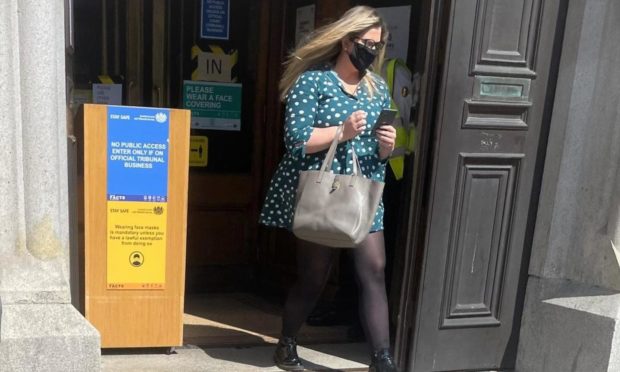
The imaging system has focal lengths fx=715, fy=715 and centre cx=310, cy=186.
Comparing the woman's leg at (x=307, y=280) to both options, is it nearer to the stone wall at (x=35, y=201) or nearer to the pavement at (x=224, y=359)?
the pavement at (x=224, y=359)

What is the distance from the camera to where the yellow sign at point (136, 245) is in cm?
360

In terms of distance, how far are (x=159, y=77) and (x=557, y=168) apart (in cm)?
262

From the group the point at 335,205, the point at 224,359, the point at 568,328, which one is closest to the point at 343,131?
the point at 335,205

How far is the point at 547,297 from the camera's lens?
3.84 m

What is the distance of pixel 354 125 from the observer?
3.13 meters

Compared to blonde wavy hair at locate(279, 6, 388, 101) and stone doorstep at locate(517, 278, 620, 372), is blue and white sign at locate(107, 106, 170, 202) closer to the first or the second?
blonde wavy hair at locate(279, 6, 388, 101)

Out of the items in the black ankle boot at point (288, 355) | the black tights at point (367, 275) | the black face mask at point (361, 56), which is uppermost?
the black face mask at point (361, 56)

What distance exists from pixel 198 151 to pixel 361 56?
1991mm

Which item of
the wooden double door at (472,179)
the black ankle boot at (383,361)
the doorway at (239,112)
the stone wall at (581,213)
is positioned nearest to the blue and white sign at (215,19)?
the doorway at (239,112)

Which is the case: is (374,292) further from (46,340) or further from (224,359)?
(46,340)

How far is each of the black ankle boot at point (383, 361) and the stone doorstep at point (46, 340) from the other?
4.28 ft

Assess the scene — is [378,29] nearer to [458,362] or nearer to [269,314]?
[458,362]

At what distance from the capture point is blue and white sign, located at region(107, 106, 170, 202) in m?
3.49

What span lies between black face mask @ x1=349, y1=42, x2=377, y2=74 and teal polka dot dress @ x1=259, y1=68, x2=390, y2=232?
0.37 feet
